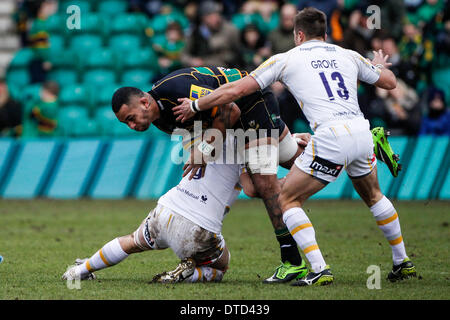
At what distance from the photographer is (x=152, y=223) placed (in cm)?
719

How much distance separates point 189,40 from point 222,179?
10.1 meters

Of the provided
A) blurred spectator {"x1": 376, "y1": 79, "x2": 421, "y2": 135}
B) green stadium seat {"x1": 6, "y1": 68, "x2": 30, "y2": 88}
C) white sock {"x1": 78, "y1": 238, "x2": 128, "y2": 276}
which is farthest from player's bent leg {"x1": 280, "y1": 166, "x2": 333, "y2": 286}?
green stadium seat {"x1": 6, "y1": 68, "x2": 30, "y2": 88}

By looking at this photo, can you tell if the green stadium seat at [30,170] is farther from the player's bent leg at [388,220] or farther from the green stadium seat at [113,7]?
the player's bent leg at [388,220]

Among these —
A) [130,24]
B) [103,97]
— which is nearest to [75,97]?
[103,97]

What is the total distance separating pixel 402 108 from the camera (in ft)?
51.4

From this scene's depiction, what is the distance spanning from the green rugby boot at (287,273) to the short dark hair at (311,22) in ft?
7.02

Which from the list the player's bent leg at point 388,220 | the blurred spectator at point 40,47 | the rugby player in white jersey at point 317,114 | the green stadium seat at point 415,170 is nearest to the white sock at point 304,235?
the rugby player in white jersey at point 317,114

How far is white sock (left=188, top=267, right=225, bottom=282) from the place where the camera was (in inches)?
289

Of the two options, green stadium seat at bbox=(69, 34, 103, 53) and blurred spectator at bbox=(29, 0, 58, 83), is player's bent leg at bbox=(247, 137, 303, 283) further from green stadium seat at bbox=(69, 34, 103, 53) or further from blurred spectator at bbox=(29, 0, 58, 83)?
green stadium seat at bbox=(69, 34, 103, 53)

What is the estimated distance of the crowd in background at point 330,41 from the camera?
15.4 m

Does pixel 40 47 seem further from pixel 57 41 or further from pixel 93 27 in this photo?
pixel 93 27

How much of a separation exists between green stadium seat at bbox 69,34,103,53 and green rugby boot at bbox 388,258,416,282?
513 inches

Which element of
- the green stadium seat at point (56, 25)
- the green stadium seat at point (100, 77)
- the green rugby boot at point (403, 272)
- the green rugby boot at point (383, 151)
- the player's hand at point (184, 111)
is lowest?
the green stadium seat at point (100, 77)
